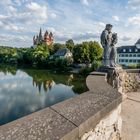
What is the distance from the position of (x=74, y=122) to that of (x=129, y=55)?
192ft

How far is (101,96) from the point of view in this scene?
9.93 feet

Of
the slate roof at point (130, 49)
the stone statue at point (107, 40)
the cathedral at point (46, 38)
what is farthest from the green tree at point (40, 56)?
the stone statue at point (107, 40)

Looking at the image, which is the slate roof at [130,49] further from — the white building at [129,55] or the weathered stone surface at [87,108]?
the weathered stone surface at [87,108]

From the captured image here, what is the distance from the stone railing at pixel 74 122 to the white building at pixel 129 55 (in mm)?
55114

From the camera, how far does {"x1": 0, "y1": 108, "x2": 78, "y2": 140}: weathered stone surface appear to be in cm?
166

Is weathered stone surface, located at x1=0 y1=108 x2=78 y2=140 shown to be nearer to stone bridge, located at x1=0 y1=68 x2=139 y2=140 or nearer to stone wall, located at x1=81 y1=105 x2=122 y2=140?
→ stone bridge, located at x1=0 y1=68 x2=139 y2=140

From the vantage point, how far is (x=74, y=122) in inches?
79.4

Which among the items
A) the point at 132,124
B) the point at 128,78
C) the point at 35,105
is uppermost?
the point at 128,78

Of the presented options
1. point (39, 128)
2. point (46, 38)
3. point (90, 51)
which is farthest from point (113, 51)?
point (46, 38)

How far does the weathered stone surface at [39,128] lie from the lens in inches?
65.2

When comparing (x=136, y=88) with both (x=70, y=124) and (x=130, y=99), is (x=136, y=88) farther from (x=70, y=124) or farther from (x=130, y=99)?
→ (x=70, y=124)

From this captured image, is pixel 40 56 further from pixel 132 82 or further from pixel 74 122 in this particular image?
pixel 74 122

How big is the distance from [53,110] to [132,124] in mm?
3092

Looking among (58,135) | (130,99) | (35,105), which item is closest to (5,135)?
(58,135)
